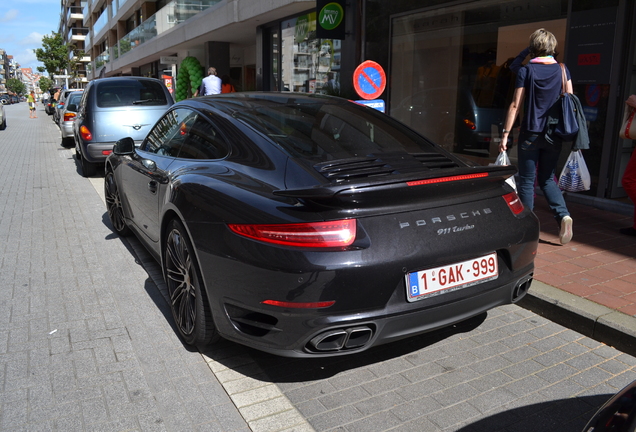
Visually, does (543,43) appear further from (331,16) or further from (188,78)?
(188,78)

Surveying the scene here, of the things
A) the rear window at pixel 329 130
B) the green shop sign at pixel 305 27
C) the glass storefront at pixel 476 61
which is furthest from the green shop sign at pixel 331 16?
the rear window at pixel 329 130

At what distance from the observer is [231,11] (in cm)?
1644

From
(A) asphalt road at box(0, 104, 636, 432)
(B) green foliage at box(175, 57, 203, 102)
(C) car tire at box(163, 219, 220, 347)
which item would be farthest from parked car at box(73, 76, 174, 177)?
(B) green foliage at box(175, 57, 203, 102)

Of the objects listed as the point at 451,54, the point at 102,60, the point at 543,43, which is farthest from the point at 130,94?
the point at 102,60

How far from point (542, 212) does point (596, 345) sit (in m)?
3.41

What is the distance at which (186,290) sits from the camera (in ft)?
11.1

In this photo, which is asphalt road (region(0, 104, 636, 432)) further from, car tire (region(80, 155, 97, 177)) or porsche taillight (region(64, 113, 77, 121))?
porsche taillight (region(64, 113, 77, 121))

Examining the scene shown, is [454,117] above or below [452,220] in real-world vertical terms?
above

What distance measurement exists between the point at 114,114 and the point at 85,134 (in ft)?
2.08

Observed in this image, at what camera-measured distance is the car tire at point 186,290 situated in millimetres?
3158

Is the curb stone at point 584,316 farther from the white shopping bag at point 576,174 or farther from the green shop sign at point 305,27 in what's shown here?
the green shop sign at point 305,27

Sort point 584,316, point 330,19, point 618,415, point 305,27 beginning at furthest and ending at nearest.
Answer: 1. point 305,27
2. point 330,19
3. point 584,316
4. point 618,415

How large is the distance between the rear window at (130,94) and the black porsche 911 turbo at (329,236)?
7.17 m

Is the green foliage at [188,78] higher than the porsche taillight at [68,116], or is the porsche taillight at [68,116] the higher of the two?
the green foliage at [188,78]
